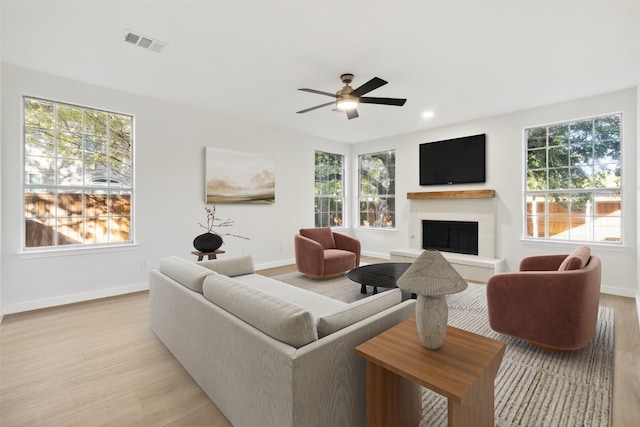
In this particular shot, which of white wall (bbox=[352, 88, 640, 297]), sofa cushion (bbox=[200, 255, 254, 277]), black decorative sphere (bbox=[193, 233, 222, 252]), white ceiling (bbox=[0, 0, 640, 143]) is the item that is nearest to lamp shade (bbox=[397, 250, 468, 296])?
white ceiling (bbox=[0, 0, 640, 143])

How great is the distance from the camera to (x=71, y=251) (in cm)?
358

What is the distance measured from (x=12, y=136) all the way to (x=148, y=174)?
135 centimetres

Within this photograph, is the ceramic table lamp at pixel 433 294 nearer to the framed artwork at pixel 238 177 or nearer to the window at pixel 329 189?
the framed artwork at pixel 238 177

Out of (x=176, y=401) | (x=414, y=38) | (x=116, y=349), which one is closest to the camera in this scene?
(x=176, y=401)

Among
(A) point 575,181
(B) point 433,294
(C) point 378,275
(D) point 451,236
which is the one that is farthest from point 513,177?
(B) point 433,294

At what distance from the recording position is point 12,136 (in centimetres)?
322

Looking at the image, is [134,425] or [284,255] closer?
[134,425]

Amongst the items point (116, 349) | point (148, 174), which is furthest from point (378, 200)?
point (116, 349)

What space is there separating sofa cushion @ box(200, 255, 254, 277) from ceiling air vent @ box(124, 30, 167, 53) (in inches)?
81.3

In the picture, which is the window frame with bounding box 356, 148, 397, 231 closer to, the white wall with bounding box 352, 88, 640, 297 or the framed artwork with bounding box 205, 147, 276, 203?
the white wall with bounding box 352, 88, 640, 297

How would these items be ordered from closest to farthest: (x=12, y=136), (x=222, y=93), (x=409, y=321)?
(x=409, y=321), (x=12, y=136), (x=222, y=93)

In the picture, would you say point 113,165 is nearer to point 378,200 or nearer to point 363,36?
point 363,36

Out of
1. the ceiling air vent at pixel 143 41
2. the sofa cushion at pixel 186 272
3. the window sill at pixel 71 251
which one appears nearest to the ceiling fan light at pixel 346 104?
the ceiling air vent at pixel 143 41

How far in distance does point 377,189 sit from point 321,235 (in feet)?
7.34
